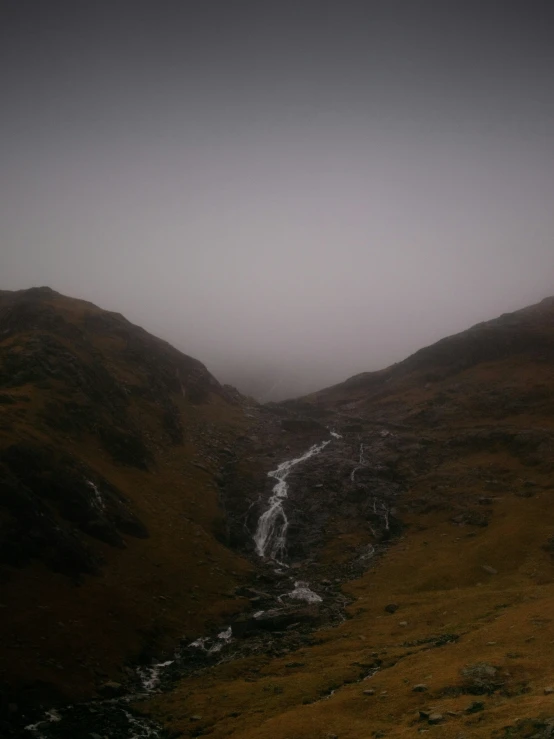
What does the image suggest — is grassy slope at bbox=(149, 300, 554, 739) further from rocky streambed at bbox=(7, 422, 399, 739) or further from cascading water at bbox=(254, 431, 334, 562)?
cascading water at bbox=(254, 431, 334, 562)

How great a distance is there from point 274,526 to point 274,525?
0.33m

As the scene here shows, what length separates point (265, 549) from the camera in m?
93.9

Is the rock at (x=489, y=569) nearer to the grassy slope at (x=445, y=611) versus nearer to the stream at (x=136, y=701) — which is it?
the grassy slope at (x=445, y=611)

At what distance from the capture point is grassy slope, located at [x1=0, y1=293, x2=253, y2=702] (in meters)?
48.7

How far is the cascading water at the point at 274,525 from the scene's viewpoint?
93.8m

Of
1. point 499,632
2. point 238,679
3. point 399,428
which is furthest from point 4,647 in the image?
point 399,428

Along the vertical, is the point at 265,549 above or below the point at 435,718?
below

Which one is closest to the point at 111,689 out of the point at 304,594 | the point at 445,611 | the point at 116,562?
the point at 116,562

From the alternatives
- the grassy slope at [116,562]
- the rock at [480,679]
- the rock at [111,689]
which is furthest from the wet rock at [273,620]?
the rock at [480,679]

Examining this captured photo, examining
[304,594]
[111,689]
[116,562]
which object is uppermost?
[116,562]

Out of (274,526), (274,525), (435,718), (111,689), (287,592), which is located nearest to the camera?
(435,718)

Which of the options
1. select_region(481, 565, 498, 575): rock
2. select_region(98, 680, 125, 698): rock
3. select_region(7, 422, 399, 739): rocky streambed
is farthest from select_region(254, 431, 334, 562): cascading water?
select_region(98, 680, 125, 698): rock

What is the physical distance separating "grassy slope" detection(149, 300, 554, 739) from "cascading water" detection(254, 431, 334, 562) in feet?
35.3

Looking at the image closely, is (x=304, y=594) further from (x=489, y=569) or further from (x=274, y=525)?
(x=489, y=569)
